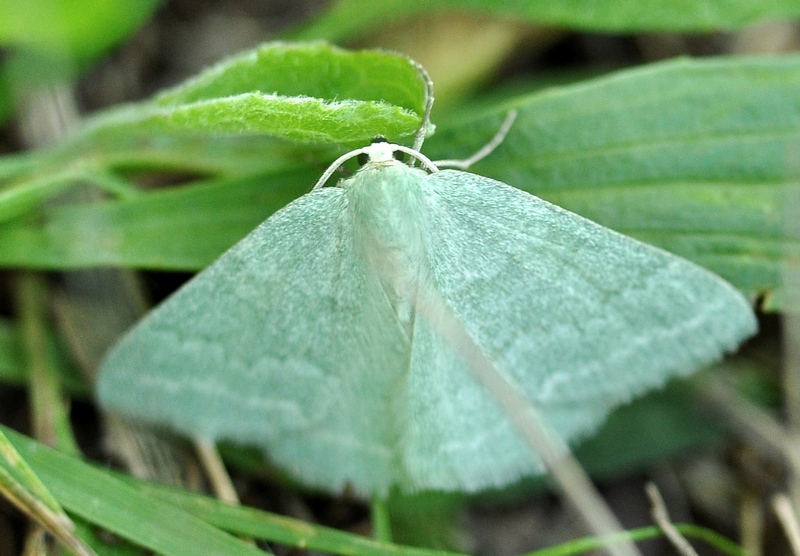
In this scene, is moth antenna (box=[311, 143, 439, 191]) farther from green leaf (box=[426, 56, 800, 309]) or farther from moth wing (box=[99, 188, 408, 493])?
green leaf (box=[426, 56, 800, 309])

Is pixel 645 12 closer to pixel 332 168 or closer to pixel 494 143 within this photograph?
pixel 494 143

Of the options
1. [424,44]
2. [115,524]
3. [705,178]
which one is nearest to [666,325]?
[705,178]

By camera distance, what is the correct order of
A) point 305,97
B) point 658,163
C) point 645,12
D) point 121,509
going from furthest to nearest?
point 645,12 < point 658,163 < point 121,509 < point 305,97

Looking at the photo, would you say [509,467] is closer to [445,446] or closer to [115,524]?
[445,446]

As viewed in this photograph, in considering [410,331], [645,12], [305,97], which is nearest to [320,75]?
[305,97]

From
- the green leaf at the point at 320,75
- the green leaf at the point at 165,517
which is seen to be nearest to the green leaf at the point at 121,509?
the green leaf at the point at 165,517

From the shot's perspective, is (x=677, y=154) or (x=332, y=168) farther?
(x=677, y=154)

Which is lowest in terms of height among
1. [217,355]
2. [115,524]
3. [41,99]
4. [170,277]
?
[115,524]
